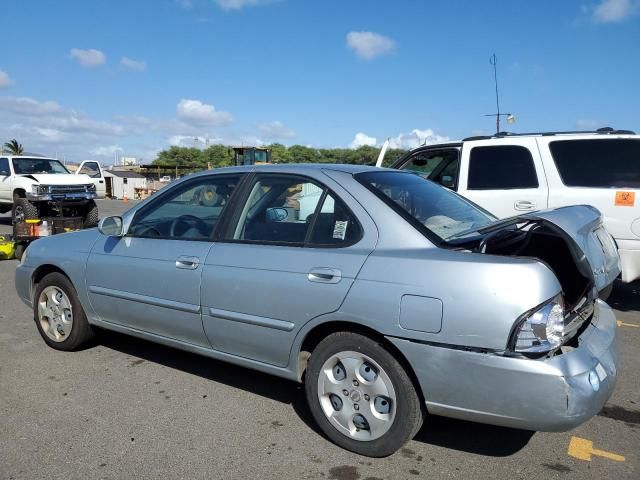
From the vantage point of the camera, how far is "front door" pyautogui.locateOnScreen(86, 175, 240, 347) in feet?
11.7

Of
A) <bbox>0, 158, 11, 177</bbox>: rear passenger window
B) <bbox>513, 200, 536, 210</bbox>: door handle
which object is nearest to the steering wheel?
<bbox>513, 200, 536, 210</bbox>: door handle

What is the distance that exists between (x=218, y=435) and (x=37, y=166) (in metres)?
14.4

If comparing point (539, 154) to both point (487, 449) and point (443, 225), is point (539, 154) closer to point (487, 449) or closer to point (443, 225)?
point (443, 225)

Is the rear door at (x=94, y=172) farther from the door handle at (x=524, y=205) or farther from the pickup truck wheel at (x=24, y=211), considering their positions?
the door handle at (x=524, y=205)

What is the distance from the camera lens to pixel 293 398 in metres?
3.70

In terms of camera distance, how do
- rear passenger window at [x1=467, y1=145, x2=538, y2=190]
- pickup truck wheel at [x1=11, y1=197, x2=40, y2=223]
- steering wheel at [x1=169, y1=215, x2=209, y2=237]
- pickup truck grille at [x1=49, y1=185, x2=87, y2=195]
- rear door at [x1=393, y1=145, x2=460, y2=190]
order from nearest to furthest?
steering wheel at [x1=169, y1=215, x2=209, y2=237] < rear passenger window at [x1=467, y1=145, x2=538, y2=190] < rear door at [x1=393, y1=145, x2=460, y2=190] < pickup truck wheel at [x1=11, y1=197, x2=40, y2=223] < pickup truck grille at [x1=49, y1=185, x2=87, y2=195]

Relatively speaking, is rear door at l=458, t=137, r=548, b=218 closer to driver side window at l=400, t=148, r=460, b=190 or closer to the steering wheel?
driver side window at l=400, t=148, r=460, b=190

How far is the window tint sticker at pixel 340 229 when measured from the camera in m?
3.03

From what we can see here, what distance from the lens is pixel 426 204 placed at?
3361 millimetres

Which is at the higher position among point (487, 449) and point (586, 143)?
point (586, 143)

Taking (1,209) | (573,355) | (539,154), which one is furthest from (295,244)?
(1,209)

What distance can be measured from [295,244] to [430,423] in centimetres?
143

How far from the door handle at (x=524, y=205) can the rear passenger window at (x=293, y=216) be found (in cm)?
348

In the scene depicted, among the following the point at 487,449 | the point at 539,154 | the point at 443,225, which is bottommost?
the point at 487,449
